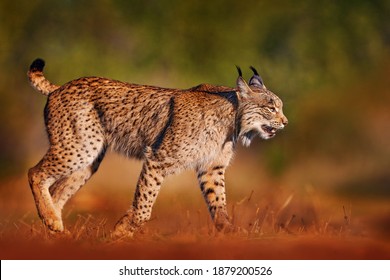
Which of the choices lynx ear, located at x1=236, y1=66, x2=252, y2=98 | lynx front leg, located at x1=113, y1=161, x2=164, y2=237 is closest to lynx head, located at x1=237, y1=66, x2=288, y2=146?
lynx ear, located at x1=236, y1=66, x2=252, y2=98

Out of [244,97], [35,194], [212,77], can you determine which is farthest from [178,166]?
[212,77]

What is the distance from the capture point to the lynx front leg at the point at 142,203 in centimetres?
934

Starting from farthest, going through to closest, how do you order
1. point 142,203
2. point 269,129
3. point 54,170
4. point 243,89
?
point 54,170 → point 269,129 → point 243,89 → point 142,203

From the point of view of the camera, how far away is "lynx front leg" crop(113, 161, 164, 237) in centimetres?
934

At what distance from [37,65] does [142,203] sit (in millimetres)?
2173

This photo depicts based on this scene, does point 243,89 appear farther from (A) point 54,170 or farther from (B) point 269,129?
(A) point 54,170

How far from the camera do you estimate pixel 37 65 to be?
33.1 ft

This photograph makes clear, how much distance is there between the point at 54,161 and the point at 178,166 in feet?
4.79

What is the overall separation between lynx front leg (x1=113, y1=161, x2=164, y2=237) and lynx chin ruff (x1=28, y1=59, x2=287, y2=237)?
0.04ft

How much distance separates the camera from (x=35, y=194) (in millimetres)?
9680

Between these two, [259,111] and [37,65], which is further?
[37,65]

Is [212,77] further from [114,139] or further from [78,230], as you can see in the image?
[78,230]

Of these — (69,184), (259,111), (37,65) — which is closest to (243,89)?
(259,111)

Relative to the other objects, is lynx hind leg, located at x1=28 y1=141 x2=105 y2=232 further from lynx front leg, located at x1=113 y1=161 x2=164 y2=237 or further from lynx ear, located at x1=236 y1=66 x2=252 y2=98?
lynx ear, located at x1=236 y1=66 x2=252 y2=98
